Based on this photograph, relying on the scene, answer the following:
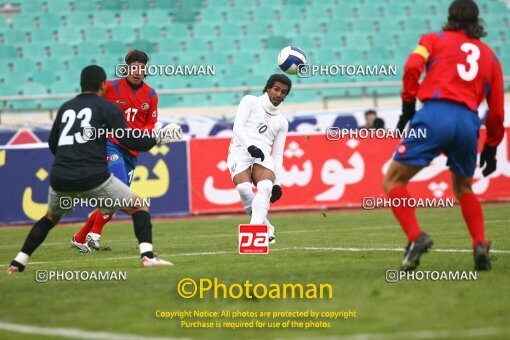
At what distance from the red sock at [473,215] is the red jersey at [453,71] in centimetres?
86

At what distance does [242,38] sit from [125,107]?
51.2 feet

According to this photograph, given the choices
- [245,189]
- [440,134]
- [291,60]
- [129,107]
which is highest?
[291,60]

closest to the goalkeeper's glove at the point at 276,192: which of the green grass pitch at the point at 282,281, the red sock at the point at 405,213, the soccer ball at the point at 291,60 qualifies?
the green grass pitch at the point at 282,281

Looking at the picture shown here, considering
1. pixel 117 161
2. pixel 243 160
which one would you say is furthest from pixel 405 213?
pixel 117 161

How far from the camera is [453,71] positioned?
8164mm

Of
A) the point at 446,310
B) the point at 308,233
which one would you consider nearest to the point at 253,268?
the point at 446,310

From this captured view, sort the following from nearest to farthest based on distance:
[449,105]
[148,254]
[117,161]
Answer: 1. [449,105]
2. [148,254]
3. [117,161]

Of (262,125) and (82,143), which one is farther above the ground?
(262,125)

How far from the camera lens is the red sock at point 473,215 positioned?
8.33 m

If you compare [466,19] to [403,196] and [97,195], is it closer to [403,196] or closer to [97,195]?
[403,196]

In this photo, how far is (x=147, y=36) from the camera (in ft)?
87.4

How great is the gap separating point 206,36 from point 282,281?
19883mm

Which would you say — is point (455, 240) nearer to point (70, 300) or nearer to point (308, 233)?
point (308, 233)

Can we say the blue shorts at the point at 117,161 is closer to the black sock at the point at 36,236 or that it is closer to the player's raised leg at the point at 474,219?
the black sock at the point at 36,236
